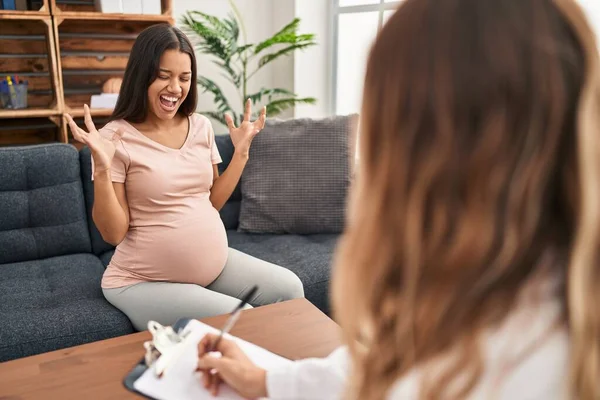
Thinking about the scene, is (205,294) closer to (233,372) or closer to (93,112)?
(233,372)

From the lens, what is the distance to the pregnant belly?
5.18 ft

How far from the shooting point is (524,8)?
1.69ft

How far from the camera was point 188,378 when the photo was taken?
0.94 meters

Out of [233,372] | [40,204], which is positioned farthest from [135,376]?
[40,204]

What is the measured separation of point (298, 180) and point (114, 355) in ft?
4.36

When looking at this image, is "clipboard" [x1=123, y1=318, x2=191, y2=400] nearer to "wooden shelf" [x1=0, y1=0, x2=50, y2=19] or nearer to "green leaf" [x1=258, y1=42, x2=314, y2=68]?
"wooden shelf" [x1=0, y1=0, x2=50, y2=19]

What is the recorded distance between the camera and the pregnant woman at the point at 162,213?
1.52 meters

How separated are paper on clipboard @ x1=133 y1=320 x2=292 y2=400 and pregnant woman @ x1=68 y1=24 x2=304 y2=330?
0.44m

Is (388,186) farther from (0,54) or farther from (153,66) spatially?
(0,54)

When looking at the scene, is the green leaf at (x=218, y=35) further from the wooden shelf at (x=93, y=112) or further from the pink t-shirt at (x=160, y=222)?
the pink t-shirt at (x=160, y=222)

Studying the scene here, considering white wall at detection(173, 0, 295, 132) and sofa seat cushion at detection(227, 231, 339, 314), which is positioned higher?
white wall at detection(173, 0, 295, 132)

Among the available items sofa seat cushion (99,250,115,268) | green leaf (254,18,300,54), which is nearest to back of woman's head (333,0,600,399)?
sofa seat cushion (99,250,115,268)

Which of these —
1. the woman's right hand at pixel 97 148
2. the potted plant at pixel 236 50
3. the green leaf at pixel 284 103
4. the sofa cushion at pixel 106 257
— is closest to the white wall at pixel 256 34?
the potted plant at pixel 236 50

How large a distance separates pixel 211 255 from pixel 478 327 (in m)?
1.18
